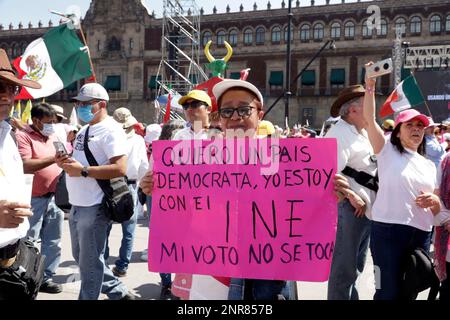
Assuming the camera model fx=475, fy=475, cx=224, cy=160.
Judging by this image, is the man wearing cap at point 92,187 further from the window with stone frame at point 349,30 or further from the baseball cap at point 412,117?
the window with stone frame at point 349,30

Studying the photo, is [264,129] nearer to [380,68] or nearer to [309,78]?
[380,68]

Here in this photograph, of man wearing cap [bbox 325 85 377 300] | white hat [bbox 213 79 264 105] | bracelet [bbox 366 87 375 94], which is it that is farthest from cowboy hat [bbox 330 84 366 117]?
white hat [bbox 213 79 264 105]

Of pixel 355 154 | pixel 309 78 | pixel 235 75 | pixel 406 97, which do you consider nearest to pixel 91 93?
pixel 355 154

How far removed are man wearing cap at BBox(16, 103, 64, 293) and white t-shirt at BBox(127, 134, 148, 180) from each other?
76 cm

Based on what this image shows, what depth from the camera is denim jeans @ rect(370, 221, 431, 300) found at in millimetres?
3010

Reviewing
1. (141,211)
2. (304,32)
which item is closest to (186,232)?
(141,211)

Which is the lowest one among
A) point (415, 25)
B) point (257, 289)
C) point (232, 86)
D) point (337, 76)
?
point (257, 289)

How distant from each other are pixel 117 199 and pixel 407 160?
77.2 inches

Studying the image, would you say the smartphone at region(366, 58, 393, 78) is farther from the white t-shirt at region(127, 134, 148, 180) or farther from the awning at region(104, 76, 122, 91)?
the awning at region(104, 76, 122, 91)

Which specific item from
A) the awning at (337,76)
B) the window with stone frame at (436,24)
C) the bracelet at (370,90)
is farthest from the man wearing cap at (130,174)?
the window with stone frame at (436,24)

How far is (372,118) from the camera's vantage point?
9.45 feet

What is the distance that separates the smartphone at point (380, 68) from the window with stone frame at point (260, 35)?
3792cm

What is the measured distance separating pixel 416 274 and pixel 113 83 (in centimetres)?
4083

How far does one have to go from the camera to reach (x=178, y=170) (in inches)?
89.1
